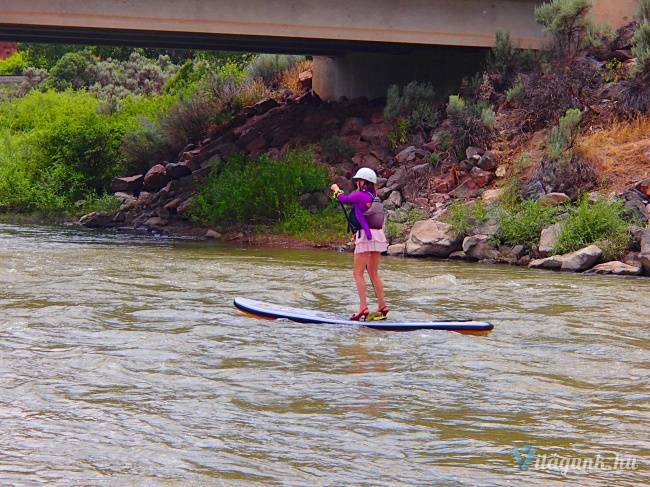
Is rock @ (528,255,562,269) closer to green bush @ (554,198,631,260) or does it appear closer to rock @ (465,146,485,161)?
green bush @ (554,198,631,260)

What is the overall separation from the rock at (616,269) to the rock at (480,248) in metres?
2.29

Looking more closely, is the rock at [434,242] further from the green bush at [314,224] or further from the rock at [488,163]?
the rock at [488,163]

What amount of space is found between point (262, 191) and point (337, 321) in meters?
12.9

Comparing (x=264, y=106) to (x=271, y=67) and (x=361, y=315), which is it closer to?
(x=271, y=67)

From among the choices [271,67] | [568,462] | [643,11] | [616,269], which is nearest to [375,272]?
[568,462]

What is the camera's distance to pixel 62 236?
24.5 meters

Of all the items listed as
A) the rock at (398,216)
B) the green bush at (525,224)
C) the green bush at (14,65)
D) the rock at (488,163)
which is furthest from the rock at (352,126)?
the green bush at (14,65)

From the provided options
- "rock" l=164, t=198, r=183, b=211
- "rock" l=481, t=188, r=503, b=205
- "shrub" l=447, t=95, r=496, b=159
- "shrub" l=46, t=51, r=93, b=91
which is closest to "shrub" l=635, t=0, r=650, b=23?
"shrub" l=447, t=95, r=496, b=159

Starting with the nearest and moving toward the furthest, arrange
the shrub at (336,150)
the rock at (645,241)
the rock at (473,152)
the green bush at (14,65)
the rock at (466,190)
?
the rock at (645,241) → the rock at (466,190) → the rock at (473,152) → the shrub at (336,150) → the green bush at (14,65)

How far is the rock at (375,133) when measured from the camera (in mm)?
27516

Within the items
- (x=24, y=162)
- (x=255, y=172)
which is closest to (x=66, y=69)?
(x=24, y=162)

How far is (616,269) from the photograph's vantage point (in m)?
18.5

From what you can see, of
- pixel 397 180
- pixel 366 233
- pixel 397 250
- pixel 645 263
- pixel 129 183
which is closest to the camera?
pixel 366 233

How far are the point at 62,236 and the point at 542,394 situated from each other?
55.6 ft
